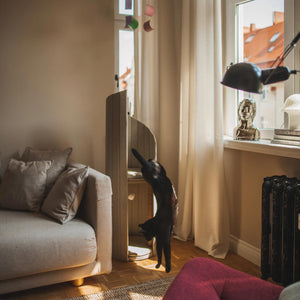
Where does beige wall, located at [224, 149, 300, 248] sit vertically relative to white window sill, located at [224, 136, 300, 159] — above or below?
below

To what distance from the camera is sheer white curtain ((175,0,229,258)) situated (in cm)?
304

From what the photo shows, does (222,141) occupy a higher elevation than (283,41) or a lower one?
lower

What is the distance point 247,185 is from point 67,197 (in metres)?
1.43

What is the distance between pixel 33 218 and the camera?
2.54 m

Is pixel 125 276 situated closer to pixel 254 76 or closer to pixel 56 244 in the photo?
pixel 56 244

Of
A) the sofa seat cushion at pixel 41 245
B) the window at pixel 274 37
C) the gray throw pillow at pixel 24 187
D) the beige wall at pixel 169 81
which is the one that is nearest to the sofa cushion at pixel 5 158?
the gray throw pillow at pixel 24 187

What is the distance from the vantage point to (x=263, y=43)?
9.65ft

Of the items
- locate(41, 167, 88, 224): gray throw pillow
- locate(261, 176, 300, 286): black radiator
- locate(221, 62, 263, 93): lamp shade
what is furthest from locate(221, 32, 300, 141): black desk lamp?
locate(41, 167, 88, 224): gray throw pillow

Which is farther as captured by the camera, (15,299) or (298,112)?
(298,112)

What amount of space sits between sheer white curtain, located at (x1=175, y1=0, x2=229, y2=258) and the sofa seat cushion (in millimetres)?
1105

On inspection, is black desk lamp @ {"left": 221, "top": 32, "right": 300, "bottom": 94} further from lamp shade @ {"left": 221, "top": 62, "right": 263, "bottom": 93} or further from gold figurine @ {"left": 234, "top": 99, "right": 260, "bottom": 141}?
gold figurine @ {"left": 234, "top": 99, "right": 260, "bottom": 141}

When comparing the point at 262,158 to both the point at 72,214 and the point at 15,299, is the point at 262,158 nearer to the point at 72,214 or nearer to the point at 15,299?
the point at 72,214

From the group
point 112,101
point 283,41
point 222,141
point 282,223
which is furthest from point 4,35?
point 282,223

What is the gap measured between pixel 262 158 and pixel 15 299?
198 cm
